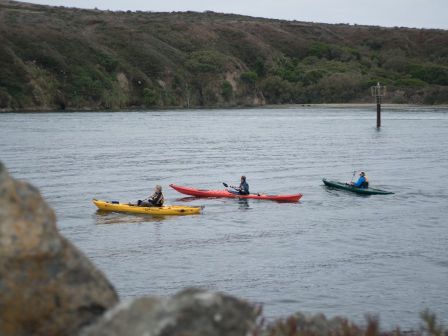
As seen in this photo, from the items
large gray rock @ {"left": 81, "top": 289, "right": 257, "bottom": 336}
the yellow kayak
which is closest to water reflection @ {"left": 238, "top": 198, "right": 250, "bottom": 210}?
the yellow kayak

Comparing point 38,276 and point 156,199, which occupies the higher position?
point 38,276

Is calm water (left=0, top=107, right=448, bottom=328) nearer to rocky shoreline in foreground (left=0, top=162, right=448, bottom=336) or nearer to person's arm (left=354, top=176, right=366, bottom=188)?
person's arm (left=354, top=176, right=366, bottom=188)

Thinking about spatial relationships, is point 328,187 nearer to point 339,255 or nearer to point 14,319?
point 339,255

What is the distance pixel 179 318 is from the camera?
6.63 meters

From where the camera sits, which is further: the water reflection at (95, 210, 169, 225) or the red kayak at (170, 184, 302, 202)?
the red kayak at (170, 184, 302, 202)

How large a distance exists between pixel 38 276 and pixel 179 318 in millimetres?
1679

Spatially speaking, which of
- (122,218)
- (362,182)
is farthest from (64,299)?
(362,182)

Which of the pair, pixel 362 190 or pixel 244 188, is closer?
pixel 244 188

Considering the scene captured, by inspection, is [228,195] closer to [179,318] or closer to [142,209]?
[142,209]

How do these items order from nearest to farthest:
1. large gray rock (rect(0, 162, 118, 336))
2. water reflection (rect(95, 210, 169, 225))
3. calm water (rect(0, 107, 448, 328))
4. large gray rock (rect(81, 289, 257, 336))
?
1. large gray rock (rect(81, 289, 257, 336))
2. large gray rock (rect(0, 162, 118, 336))
3. calm water (rect(0, 107, 448, 328))
4. water reflection (rect(95, 210, 169, 225))

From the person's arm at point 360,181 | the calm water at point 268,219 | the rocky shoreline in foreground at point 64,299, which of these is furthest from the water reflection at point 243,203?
the rocky shoreline in foreground at point 64,299

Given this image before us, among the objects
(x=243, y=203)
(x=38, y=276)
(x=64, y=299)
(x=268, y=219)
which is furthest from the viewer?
(x=243, y=203)

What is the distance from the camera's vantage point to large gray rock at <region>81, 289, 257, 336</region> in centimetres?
655

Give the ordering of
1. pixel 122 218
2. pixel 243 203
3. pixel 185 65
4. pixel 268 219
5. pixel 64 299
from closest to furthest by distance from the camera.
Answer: pixel 64 299 → pixel 122 218 → pixel 268 219 → pixel 243 203 → pixel 185 65
